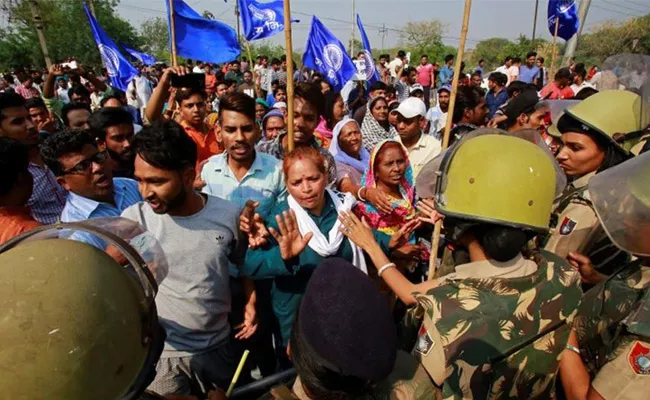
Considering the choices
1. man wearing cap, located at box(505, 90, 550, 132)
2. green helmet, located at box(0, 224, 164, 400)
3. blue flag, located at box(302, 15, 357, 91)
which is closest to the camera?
green helmet, located at box(0, 224, 164, 400)

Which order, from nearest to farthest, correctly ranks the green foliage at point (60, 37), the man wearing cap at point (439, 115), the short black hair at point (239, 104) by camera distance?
the short black hair at point (239, 104) < the man wearing cap at point (439, 115) < the green foliage at point (60, 37)

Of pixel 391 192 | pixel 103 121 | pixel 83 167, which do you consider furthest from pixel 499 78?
pixel 83 167

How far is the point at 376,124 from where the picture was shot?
5.67 metres

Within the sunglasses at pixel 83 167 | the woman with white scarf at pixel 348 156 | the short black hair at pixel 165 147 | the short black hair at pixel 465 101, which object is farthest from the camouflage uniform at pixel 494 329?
the short black hair at pixel 465 101

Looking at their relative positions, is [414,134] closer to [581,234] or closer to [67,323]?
[581,234]

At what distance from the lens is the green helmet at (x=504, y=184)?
4.50 feet

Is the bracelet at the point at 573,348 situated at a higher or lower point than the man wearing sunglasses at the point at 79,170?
lower

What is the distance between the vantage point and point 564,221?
2.21m

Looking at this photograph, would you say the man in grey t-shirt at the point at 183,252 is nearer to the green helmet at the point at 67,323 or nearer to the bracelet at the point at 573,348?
the green helmet at the point at 67,323

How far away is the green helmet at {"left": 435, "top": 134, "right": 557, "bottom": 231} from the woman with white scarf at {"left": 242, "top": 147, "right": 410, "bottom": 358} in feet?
3.15

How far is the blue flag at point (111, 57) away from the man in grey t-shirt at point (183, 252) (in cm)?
478

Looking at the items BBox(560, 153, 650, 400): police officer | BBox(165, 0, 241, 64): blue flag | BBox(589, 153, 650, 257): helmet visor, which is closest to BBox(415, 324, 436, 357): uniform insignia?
BBox(560, 153, 650, 400): police officer

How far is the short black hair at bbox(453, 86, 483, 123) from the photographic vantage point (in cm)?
478

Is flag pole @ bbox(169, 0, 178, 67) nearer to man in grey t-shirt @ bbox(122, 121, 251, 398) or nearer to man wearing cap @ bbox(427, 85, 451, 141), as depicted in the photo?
man in grey t-shirt @ bbox(122, 121, 251, 398)
